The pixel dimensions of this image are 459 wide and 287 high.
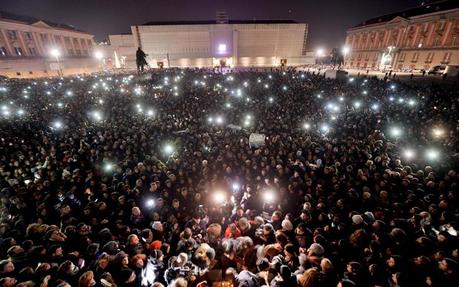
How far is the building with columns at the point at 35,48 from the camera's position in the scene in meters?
39.7

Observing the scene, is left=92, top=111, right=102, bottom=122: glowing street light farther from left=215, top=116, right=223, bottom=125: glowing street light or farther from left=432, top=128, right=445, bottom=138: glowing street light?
left=432, top=128, right=445, bottom=138: glowing street light

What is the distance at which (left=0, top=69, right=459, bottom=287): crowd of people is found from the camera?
396 cm

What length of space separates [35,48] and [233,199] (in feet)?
190

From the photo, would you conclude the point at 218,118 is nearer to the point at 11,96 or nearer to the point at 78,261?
the point at 78,261

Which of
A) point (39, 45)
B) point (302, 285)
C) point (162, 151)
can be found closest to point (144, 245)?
point (302, 285)

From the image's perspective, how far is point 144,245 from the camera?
4766 millimetres

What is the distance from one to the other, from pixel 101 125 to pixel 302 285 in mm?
11949

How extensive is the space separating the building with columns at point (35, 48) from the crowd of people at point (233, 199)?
3389 cm

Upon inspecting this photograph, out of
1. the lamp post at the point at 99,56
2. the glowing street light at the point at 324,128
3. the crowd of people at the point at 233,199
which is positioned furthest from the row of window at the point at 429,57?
the lamp post at the point at 99,56

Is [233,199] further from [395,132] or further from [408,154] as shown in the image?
[395,132]

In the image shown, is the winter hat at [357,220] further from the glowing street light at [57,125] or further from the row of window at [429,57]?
the row of window at [429,57]

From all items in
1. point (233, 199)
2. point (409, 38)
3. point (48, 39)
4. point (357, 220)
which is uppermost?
point (48, 39)

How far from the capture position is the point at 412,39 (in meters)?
41.8

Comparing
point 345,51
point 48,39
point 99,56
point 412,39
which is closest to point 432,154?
point 412,39
